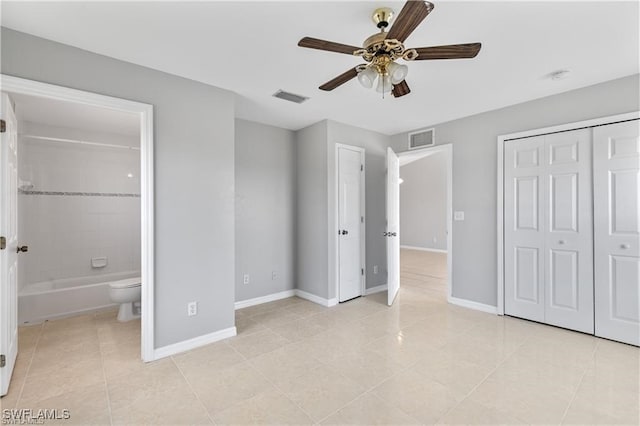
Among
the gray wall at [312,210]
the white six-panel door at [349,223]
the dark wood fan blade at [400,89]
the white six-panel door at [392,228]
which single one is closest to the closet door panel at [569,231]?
the white six-panel door at [392,228]

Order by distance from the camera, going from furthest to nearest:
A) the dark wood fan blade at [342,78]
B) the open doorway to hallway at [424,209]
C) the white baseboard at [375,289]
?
the open doorway to hallway at [424,209] → the white baseboard at [375,289] → the dark wood fan blade at [342,78]

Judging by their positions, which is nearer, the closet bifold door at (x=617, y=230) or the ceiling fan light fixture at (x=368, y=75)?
the ceiling fan light fixture at (x=368, y=75)

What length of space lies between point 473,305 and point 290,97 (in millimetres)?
3393

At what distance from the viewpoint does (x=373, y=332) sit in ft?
10.1

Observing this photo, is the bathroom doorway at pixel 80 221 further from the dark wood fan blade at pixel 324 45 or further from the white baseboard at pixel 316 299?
the white baseboard at pixel 316 299

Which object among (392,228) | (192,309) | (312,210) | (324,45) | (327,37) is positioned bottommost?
(192,309)

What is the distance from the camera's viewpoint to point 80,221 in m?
4.18

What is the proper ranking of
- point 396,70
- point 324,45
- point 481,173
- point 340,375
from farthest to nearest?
point 481,173 < point 340,375 < point 396,70 < point 324,45

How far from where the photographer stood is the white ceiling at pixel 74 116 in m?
3.17

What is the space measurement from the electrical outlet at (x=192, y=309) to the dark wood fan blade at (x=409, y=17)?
8.62 ft

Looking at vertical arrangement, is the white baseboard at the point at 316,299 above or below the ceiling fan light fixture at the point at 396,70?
below

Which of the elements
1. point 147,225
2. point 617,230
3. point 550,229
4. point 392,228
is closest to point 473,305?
point 550,229

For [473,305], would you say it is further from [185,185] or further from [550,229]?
[185,185]

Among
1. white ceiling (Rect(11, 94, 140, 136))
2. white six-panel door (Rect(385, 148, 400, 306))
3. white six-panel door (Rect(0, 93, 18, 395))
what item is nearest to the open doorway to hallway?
white six-panel door (Rect(385, 148, 400, 306))
